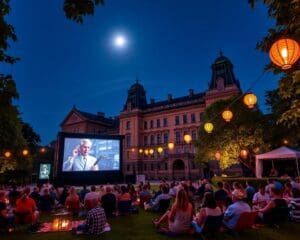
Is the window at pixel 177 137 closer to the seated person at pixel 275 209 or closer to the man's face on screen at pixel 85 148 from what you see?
the man's face on screen at pixel 85 148

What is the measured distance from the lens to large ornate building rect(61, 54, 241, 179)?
46.8m

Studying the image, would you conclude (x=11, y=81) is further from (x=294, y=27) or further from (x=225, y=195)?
(x=225, y=195)

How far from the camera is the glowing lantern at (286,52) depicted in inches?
201

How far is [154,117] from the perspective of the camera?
188 feet

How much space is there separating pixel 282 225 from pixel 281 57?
591cm

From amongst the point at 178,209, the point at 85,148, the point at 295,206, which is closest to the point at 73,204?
the point at 178,209

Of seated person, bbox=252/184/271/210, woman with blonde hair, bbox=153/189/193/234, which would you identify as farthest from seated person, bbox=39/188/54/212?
seated person, bbox=252/184/271/210

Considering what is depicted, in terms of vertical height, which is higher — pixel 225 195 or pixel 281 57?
pixel 281 57

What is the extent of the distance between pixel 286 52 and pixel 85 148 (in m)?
23.9

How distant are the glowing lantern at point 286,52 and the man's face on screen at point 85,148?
23622mm

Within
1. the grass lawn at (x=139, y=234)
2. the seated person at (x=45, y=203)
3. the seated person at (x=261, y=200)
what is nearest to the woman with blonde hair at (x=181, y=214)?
the grass lawn at (x=139, y=234)

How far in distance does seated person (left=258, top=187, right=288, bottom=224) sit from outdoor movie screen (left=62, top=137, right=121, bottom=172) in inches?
831

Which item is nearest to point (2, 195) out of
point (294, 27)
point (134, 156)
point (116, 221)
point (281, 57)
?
point (116, 221)

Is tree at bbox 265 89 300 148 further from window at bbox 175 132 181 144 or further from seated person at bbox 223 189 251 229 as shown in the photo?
window at bbox 175 132 181 144
